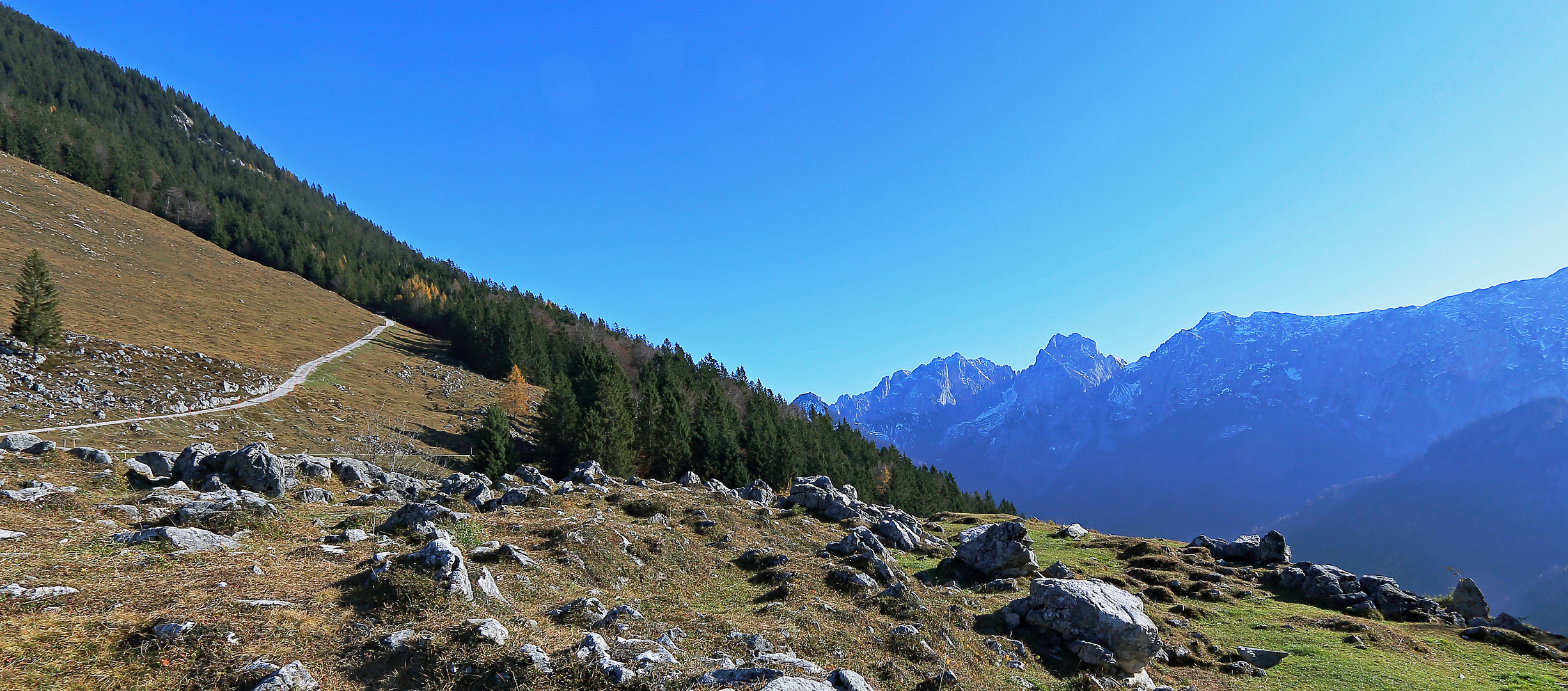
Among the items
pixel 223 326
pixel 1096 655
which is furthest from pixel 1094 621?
pixel 223 326

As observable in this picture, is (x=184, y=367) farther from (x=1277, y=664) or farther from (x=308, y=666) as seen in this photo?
(x=1277, y=664)

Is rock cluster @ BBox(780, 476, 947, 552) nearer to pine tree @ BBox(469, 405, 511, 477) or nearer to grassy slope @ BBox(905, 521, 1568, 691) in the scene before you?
grassy slope @ BBox(905, 521, 1568, 691)

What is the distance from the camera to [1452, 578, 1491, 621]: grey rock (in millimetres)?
30172

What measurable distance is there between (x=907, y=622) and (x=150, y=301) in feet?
376

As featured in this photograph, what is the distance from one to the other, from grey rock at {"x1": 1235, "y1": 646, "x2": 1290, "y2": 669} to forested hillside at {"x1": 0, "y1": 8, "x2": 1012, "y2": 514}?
47882mm

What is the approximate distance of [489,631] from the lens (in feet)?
34.3

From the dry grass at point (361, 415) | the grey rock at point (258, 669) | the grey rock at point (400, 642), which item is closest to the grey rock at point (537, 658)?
the grey rock at point (400, 642)

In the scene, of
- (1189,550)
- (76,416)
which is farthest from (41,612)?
(1189,550)

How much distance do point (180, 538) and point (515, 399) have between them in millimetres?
87813

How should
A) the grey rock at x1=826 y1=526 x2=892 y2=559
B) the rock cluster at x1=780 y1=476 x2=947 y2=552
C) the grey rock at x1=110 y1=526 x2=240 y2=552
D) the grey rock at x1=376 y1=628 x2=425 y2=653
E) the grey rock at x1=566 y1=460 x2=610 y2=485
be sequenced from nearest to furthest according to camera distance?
1. the grey rock at x1=376 y1=628 x2=425 y2=653
2. the grey rock at x1=110 y1=526 x2=240 y2=552
3. the grey rock at x1=826 y1=526 x2=892 y2=559
4. the rock cluster at x1=780 y1=476 x2=947 y2=552
5. the grey rock at x1=566 y1=460 x2=610 y2=485

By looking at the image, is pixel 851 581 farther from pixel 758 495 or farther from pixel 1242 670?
pixel 758 495

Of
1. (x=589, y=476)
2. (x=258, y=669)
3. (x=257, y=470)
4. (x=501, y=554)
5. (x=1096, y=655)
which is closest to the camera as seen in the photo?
(x=258, y=669)

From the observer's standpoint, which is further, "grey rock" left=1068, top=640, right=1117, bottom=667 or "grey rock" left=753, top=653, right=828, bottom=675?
"grey rock" left=1068, top=640, right=1117, bottom=667

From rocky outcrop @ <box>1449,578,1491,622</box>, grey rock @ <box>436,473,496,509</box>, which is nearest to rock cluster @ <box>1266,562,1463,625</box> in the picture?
rocky outcrop @ <box>1449,578,1491,622</box>
